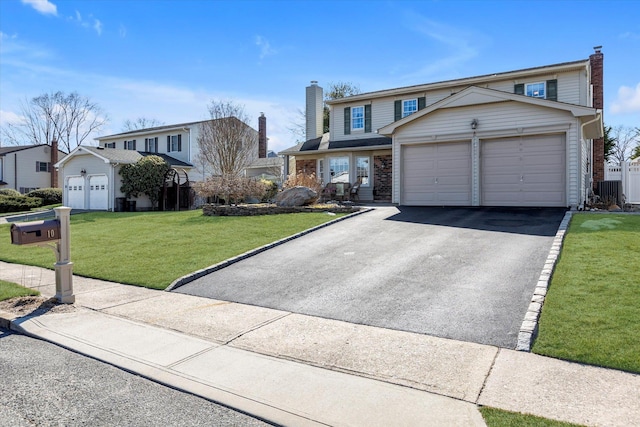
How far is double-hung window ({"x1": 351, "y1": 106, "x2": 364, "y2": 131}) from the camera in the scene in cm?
2233

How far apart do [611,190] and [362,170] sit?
35.7 ft

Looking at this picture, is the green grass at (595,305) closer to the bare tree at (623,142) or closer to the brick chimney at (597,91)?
the brick chimney at (597,91)

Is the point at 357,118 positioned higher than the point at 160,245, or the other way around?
the point at 357,118

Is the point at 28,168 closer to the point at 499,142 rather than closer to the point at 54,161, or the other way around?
the point at 54,161

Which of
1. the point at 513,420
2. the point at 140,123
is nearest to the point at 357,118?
the point at 513,420

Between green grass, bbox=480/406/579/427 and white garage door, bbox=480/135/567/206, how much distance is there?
479 inches

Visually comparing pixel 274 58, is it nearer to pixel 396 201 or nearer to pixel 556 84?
pixel 396 201

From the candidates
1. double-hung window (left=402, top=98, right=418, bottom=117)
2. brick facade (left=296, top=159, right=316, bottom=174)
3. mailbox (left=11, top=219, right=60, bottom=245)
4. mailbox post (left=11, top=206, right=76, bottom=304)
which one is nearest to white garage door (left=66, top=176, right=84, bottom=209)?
brick facade (left=296, top=159, right=316, bottom=174)

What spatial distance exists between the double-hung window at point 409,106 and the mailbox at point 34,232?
687 inches

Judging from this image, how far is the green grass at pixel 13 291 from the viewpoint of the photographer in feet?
22.1

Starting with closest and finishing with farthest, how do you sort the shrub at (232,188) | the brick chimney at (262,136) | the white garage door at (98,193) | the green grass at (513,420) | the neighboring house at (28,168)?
the green grass at (513,420) → the shrub at (232,188) → the white garage door at (98,193) → the brick chimney at (262,136) → the neighboring house at (28,168)

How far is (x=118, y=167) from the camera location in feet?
81.4

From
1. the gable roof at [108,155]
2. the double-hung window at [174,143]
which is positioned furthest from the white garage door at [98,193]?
the double-hung window at [174,143]

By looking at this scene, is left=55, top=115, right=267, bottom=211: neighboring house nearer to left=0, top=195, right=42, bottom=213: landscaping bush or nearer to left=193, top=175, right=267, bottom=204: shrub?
left=0, top=195, right=42, bottom=213: landscaping bush
